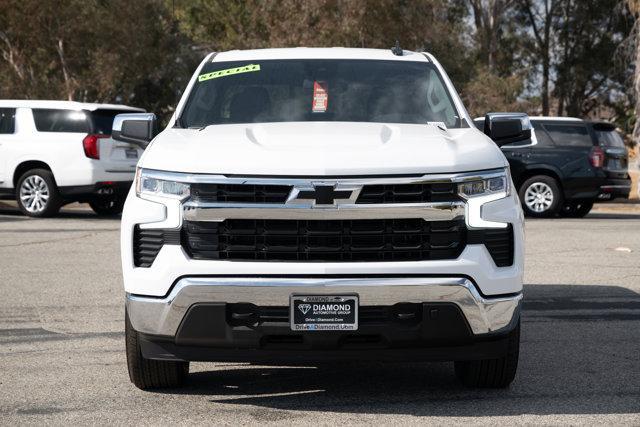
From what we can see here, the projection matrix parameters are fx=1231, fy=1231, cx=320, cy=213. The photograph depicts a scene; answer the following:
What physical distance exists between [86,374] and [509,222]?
8.64 ft

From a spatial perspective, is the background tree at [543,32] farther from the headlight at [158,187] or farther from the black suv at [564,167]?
the headlight at [158,187]

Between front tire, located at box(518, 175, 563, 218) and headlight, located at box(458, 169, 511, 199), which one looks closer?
headlight, located at box(458, 169, 511, 199)

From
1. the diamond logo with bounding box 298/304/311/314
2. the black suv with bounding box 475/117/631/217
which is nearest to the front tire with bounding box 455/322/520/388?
the diamond logo with bounding box 298/304/311/314

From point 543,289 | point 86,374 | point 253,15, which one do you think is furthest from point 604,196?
point 253,15

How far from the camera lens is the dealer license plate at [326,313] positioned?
18.9 ft

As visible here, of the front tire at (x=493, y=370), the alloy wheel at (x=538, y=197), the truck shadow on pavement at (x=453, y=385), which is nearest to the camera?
the truck shadow on pavement at (x=453, y=385)

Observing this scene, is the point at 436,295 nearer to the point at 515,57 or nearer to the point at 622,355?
the point at 622,355

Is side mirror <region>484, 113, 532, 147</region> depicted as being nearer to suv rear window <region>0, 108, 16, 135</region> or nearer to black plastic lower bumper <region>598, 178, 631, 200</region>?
suv rear window <region>0, 108, 16, 135</region>

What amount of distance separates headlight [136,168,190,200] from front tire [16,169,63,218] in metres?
14.0

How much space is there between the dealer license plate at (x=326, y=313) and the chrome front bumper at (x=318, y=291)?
4 centimetres

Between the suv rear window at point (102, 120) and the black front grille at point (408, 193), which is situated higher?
the black front grille at point (408, 193)

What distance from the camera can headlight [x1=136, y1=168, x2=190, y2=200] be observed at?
5.93 m

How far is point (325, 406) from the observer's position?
20.3 feet

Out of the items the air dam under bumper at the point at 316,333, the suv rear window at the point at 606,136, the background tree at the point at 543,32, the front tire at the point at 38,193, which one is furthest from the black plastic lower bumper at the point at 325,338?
the background tree at the point at 543,32
